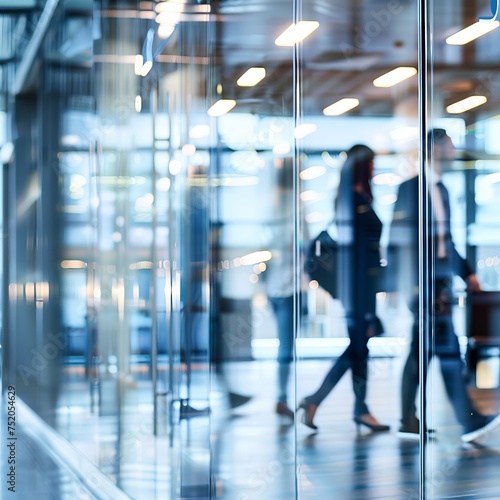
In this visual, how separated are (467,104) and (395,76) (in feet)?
7.65

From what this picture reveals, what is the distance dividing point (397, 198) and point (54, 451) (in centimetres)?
399

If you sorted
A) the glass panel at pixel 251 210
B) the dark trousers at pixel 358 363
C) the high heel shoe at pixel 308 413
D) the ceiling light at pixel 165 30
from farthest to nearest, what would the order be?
1. the glass panel at pixel 251 210
2. the dark trousers at pixel 358 363
3. the high heel shoe at pixel 308 413
4. the ceiling light at pixel 165 30

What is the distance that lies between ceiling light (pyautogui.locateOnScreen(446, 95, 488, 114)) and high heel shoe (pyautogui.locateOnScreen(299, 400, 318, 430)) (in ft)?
10.3

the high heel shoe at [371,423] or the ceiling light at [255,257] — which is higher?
the ceiling light at [255,257]

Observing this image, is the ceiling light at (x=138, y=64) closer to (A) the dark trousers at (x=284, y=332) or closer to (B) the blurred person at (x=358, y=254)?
(B) the blurred person at (x=358, y=254)

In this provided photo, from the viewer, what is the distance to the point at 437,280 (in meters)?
5.69

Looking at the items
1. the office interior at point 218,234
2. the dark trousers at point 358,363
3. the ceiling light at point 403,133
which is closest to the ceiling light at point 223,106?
the office interior at point 218,234

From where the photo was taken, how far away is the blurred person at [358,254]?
21.1 ft

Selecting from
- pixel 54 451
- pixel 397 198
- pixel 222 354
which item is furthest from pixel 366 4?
pixel 54 451

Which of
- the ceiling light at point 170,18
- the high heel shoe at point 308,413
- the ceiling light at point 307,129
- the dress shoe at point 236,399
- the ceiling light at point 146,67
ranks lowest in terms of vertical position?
the dress shoe at point 236,399

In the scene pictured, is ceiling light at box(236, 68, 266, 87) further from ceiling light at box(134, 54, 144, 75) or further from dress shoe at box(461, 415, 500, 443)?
dress shoe at box(461, 415, 500, 443)

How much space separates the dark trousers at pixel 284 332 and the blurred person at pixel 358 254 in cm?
50

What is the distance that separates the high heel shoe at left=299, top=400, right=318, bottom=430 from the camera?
174 inches

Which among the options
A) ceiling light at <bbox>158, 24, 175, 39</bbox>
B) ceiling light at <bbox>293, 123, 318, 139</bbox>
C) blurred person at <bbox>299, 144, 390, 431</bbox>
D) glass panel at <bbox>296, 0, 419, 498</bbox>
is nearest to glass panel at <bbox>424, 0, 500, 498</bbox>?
glass panel at <bbox>296, 0, 419, 498</bbox>
